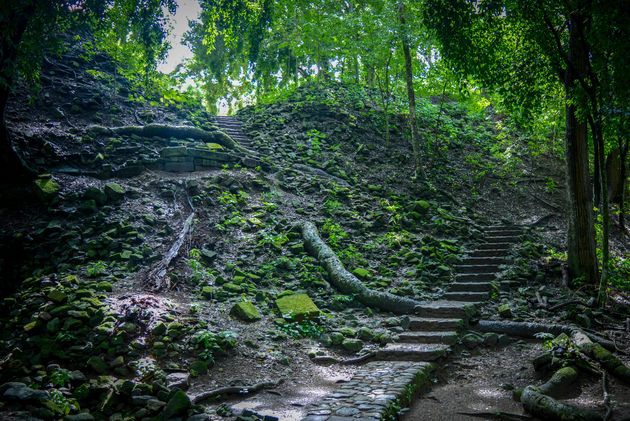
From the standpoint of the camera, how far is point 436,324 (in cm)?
691

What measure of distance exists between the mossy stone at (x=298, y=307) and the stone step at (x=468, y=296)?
2823mm

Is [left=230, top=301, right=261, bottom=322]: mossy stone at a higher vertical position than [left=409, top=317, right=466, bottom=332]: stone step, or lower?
higher

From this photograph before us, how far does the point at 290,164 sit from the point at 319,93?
630 cm

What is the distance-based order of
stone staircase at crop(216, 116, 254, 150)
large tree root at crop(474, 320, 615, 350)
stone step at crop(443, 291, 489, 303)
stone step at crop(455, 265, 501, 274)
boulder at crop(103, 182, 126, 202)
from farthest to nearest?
stone staircase at crop(216, 116, 254, 150)
boulder at crop(103, 182, 126, 202)
stone step at crop(455, 265, 501, 274)
stone step at crop(443, 291, 489, 303)
large tree root at crop(474, 320, 615, 350)

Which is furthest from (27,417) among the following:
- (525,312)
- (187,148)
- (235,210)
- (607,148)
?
(607,148)

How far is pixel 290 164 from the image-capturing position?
541 inches

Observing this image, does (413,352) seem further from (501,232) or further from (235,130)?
(235,130)

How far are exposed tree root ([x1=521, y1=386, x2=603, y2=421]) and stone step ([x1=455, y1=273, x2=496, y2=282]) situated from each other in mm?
4283

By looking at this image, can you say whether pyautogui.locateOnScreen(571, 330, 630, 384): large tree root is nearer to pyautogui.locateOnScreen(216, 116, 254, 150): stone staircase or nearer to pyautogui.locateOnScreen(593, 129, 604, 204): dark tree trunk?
pyautogui.locateOnScreen(593, 129, 604, 204): dark tree trunk

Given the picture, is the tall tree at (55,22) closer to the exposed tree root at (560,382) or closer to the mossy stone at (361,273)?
the mossy stone at (361,273)

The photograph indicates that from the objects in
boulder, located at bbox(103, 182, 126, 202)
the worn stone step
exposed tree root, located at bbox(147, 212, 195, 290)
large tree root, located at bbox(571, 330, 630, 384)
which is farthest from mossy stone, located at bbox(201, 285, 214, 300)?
the worn stone step

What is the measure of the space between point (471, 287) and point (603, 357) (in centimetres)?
328

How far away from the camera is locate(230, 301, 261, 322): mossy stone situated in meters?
6.62

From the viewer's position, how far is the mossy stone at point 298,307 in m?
6.97
